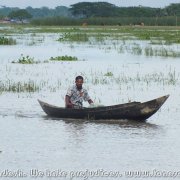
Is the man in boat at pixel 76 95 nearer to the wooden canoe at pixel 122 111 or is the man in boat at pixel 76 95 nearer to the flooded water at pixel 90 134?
the wooden canoe at pixel 122 111

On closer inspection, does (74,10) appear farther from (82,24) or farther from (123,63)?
(123,63)

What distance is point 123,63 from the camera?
2722cm

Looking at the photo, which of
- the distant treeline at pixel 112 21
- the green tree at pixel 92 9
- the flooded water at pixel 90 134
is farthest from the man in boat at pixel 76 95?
the green tree at pixel 92 9

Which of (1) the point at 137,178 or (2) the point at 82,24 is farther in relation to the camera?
(2) the point at 82,24

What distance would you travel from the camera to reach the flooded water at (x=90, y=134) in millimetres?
9844

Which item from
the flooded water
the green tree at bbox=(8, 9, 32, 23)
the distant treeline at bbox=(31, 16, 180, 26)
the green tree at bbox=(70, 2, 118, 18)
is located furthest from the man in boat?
the green tree at bbox=(8, 9, 32, 23)

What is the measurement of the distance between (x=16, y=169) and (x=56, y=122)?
4.38 m

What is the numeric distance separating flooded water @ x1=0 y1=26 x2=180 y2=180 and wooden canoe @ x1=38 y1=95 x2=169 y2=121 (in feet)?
0.51

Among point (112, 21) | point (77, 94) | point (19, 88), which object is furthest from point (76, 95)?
point (112, 21)

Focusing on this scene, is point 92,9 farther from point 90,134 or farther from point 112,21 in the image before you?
point 90,134

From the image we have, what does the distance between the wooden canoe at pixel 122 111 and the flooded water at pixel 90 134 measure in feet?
0.51

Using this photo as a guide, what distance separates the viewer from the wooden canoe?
44.1 feet

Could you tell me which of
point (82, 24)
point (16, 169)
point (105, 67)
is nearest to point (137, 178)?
point (16, 169)

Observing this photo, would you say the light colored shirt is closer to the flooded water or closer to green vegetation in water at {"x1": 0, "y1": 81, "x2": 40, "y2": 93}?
A: the flooded water
